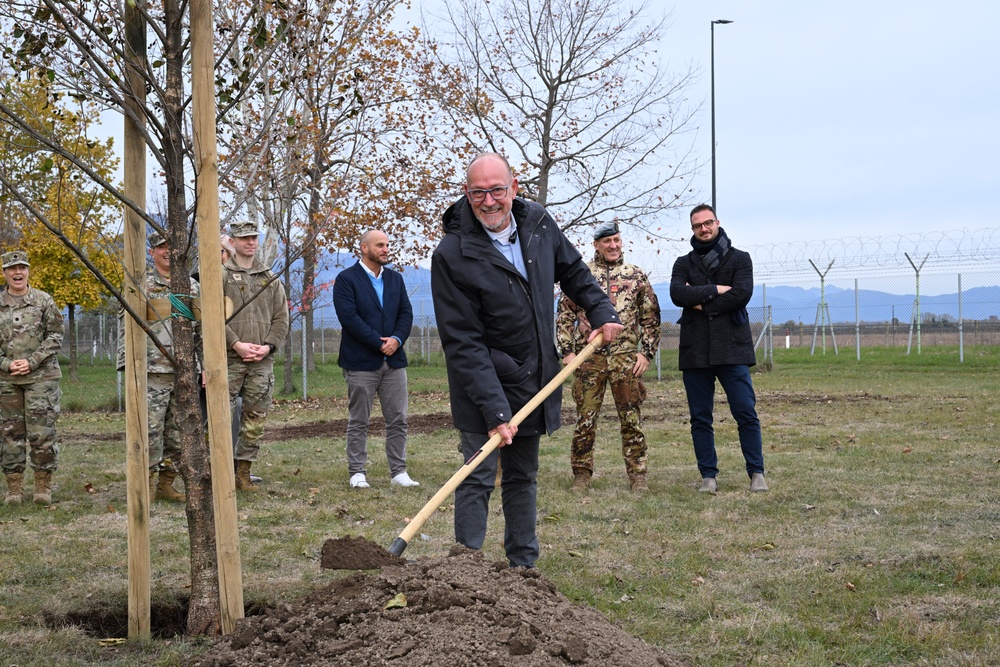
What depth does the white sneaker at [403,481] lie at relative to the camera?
8297 millimetres

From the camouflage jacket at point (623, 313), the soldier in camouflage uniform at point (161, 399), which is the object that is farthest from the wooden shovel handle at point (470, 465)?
the soldier in camouflage uniform at point (161, 399)

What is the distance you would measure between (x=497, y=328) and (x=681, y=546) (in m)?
2.10

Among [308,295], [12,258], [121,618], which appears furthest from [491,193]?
[308,295]

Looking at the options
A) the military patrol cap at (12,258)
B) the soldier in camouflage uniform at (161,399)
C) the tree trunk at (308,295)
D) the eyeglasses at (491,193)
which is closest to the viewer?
the eyeglasses at (491,193)

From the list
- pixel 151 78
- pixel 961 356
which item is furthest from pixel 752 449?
pixel 961 356

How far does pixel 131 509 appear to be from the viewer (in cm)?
430

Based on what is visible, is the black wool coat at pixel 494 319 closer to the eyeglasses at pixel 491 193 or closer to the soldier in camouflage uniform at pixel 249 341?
the eyeglasses at pixel 491 193

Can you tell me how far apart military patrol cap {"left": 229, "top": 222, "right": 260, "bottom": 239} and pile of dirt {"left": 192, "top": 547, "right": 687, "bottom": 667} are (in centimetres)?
437

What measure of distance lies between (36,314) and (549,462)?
478 centimetres

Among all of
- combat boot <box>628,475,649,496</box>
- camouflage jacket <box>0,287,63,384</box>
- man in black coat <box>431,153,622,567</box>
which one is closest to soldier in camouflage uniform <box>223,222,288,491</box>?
camouflage jacket <box>0,287,63,384</box>

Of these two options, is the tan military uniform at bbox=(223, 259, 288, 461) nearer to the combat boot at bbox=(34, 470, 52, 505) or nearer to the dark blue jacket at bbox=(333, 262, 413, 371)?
the dark blue jacket at bbox=(333, 262, 413, 371)

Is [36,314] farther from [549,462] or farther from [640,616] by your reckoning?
[640,616]

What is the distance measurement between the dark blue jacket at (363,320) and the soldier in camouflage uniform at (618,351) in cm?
155

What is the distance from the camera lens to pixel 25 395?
25.2 ft
